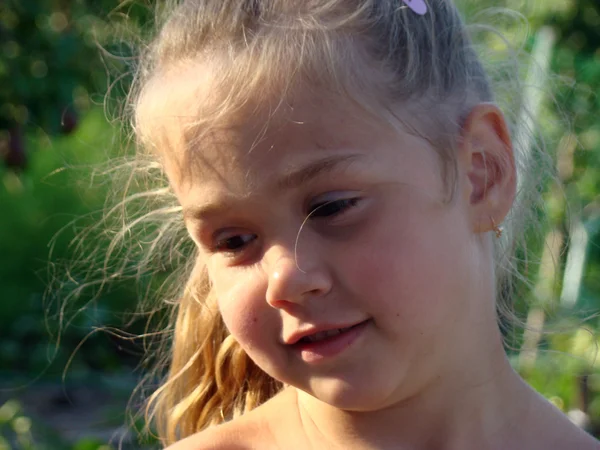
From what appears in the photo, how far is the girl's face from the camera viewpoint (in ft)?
5.04

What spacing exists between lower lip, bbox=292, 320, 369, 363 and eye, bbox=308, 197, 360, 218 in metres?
0.18

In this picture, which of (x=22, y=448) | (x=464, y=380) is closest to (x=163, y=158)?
(x=464, y=380)

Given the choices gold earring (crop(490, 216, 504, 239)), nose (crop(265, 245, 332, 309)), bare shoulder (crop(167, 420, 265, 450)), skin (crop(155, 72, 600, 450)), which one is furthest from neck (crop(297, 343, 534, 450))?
nose (crop(265, 245, 332, 309))

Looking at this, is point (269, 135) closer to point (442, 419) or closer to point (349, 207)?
point (349, 207)

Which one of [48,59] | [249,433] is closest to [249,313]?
[249,433]

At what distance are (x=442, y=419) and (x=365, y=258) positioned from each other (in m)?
0.41

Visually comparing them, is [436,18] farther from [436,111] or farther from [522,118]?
[522,118]

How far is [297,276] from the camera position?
1521mm

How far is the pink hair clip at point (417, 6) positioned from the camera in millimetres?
1766

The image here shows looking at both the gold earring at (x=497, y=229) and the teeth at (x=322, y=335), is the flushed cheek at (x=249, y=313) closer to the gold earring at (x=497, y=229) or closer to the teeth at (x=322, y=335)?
the teeth at (x=322, y=335)

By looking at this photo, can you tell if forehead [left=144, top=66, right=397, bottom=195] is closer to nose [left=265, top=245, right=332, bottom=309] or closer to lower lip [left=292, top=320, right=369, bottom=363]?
nose [left=265, top=245, right=332, bottom=309]

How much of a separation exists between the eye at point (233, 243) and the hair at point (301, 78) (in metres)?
0.15

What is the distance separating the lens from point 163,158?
1.77 metres

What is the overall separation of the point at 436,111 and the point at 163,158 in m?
0.49
